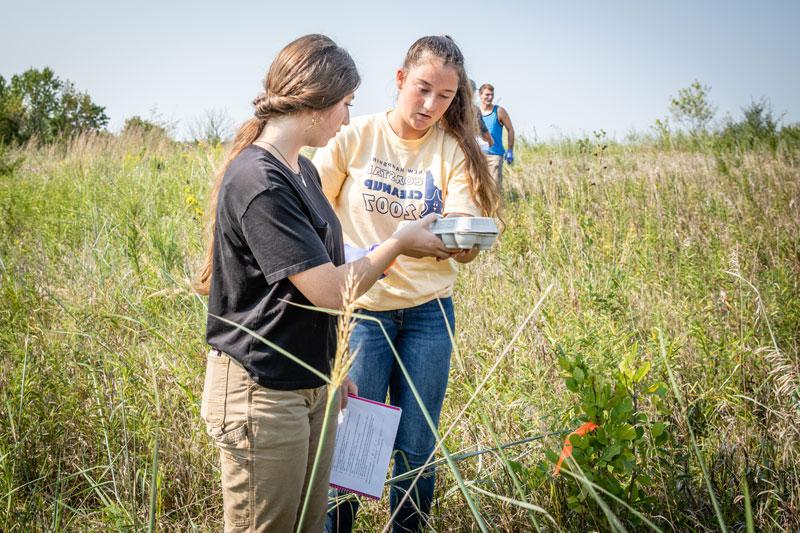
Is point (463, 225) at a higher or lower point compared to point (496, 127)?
lower

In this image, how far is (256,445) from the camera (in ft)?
4.32

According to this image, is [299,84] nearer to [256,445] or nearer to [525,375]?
[256,445]

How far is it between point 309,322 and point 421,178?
86 centimetres

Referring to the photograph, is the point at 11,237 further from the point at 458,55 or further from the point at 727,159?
the point at 727,159

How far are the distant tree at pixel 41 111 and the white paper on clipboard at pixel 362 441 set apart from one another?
9356mm

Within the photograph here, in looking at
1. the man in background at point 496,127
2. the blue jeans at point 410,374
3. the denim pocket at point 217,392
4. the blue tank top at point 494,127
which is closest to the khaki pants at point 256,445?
the denim pocket at point 217,392

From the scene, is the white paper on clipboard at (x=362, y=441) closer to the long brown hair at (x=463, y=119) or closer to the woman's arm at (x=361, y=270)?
the woman's arm at (x=361, y=270)

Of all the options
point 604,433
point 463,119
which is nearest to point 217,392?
point 604,433

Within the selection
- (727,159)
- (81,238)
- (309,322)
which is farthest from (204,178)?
(727,159)

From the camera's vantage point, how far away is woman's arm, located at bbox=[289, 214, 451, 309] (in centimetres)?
124

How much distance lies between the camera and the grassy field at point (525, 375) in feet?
5.72

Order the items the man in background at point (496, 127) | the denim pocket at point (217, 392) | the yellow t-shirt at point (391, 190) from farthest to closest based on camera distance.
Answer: the man in background at point (496, 127)
the yellow t-shirt at point (391, 190)
the denim pocket at point (217, 392)

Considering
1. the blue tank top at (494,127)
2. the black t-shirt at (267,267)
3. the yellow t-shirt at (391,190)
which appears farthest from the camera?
the blue tank top at (494,127)

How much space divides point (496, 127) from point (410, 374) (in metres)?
6.21
